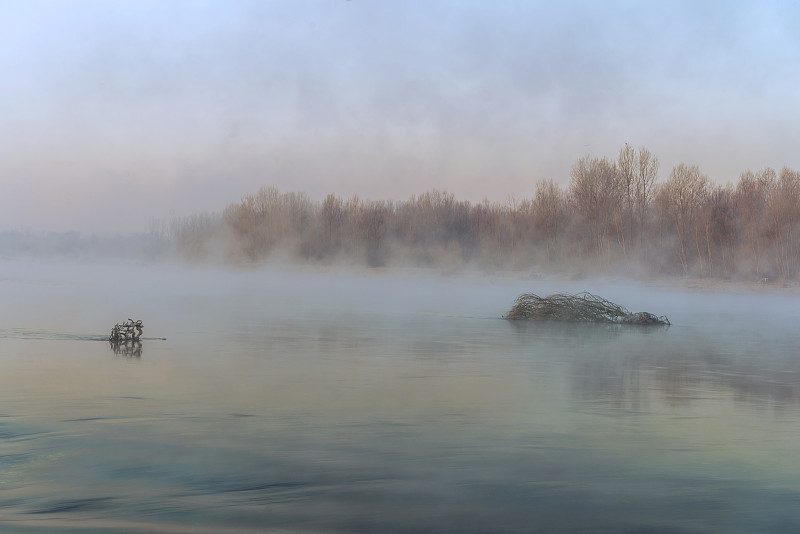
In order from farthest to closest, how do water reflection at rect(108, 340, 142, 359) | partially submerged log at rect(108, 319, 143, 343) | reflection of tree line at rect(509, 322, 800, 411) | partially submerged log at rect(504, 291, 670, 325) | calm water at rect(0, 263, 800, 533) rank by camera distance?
partially submerged log at rect(504, 291, 670, 325) < partially submerged log at rect(108, 319, 143, 343) < water reflection at rect(108, 340, 142, 359) < reflection of tree line at rect(509, 322, 800, 411) < calm water at rect(0, 263, 800, 533)

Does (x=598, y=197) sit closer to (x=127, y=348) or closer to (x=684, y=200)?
(x=684, y=200)

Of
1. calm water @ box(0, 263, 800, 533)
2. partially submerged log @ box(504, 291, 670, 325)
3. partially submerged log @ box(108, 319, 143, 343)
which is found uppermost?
partially submerged log @ box(504, 291, 670, 325)

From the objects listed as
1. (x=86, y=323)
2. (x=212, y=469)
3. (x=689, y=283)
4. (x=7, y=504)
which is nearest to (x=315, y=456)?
(x=212, y=469)

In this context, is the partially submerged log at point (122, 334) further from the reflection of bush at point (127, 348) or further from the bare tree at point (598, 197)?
the bare tree at point (598, 197)

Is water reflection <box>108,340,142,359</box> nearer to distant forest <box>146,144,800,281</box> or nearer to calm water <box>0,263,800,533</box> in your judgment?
calm water <box>0,263,800,533</box>

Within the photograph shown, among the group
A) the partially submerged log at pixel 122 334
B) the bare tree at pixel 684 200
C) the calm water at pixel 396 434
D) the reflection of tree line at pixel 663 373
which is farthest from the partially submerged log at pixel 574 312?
the bare tree at pixel 684 200

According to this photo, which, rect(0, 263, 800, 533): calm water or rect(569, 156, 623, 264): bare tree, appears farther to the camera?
rect(569, 156, 623, 264): bare tree

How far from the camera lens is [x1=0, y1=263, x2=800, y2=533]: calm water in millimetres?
6645

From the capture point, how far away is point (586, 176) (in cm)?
7088

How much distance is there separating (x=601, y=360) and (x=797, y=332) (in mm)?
10503

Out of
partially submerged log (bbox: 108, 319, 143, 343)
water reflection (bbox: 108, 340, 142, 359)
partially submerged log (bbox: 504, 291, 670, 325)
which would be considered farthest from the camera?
partially submerged log (bbox: 504, 291, 670, 325)

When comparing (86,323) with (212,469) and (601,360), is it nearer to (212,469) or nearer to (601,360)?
(601,360)

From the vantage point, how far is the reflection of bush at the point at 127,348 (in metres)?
16.5

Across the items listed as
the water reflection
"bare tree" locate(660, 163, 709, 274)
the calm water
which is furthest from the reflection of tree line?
"bare tree" locate(660, 163, 709, 274)
